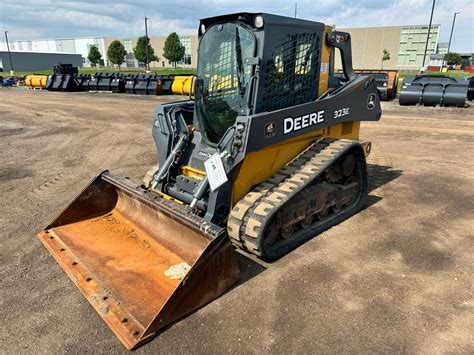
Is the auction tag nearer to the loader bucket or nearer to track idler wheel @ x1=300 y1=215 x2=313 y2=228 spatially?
the loader bucket

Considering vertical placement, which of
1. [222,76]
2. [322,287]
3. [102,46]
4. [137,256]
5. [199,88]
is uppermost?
[102,46]

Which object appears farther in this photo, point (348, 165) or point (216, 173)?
point (348, 165)

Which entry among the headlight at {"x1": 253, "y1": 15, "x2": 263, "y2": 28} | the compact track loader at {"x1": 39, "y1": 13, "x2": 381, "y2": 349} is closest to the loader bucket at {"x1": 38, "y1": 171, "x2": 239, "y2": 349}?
the compact track loader at {"x1": 39, "y1": 13, "x2": 381, "y2": 349}

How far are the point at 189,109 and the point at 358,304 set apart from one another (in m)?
3.64

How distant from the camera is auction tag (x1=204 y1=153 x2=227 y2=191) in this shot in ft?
13.1

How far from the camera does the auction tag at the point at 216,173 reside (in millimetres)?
3993

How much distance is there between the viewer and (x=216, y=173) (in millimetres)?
4051

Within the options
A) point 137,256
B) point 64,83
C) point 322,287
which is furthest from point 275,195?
point 64,83

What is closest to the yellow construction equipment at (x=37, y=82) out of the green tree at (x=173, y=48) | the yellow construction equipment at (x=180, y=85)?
the yellow construction equipment at (x=180, y=85)

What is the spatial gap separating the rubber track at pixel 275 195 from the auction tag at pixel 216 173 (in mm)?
332

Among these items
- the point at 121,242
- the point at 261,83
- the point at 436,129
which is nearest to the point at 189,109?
the point at 261,83

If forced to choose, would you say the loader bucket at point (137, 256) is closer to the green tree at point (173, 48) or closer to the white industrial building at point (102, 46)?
the green tree at point (173, 48)

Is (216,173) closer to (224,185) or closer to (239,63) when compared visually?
(224,185)

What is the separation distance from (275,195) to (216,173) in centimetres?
70
